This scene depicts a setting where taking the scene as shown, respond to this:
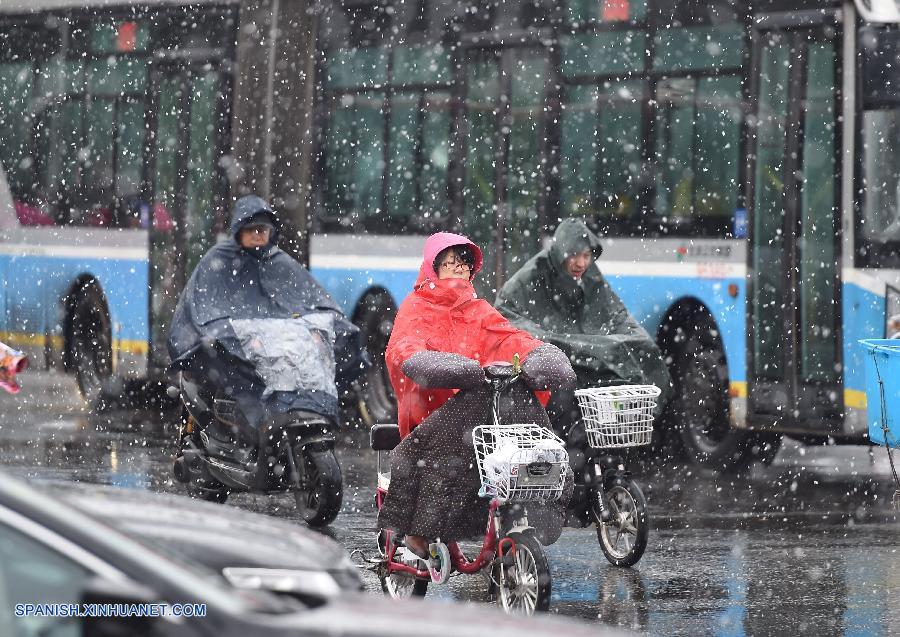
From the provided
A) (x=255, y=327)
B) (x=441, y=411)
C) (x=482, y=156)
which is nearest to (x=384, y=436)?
(x=441, y=411)

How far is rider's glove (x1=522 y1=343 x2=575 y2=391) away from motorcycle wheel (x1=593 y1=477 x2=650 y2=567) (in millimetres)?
1689

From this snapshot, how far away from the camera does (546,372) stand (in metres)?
7.61

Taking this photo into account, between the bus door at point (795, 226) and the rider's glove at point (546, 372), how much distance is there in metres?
5.75

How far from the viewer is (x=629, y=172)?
14.5 m

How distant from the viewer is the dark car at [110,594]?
3496 millimetres

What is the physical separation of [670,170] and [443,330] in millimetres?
6552

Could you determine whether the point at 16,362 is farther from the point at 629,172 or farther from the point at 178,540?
the point at 629,172

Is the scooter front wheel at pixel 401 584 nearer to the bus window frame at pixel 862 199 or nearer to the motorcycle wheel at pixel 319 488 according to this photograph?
the motorcycle wheel at pixel 319 488

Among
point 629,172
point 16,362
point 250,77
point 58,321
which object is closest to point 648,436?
point 16,362

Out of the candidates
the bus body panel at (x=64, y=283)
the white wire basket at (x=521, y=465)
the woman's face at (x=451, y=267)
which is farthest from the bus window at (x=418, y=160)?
the white wire basket at (x=521, y=465)

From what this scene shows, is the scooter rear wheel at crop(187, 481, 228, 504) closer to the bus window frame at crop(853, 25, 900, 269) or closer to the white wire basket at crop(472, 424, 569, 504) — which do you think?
the white wire basket at crop(472, 424, 569, 504)

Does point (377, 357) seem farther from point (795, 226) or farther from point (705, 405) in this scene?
point (795, 226)

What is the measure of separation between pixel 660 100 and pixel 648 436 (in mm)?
5870

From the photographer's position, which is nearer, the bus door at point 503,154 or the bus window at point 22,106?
the bus door at point 503,154
